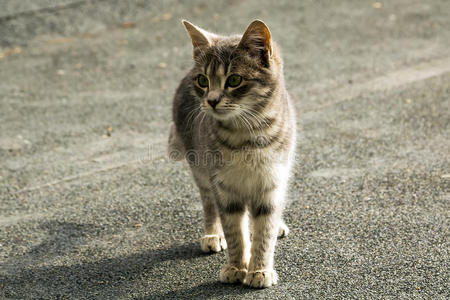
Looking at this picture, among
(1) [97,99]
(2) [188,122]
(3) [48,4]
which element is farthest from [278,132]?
(3) [48,4]

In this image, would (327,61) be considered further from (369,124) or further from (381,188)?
(381,188)

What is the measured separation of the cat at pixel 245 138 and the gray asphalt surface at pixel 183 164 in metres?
0.27

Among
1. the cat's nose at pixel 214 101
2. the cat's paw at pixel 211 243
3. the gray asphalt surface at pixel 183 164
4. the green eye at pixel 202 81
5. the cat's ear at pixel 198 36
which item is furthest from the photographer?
the cat's paw at pixel 211 243

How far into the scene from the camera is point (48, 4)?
352 inches

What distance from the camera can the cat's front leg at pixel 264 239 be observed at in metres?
3.86

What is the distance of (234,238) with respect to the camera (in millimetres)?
3932

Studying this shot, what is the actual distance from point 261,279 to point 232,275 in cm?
20

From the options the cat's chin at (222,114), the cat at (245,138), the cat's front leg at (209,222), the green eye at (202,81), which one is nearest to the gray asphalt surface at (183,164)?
the cat's front leg at (209,222)

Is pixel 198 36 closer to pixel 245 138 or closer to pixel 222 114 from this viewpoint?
pixel 222 114

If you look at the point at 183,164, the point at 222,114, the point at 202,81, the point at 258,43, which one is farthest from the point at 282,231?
the point at 183,164

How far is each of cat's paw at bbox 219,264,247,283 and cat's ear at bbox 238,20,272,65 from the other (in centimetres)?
131

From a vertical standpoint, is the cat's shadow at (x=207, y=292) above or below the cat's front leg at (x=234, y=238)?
below

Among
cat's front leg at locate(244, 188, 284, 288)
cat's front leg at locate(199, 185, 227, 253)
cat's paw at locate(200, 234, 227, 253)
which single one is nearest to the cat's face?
cat's front leg at locate(244, 188, 284, 288)

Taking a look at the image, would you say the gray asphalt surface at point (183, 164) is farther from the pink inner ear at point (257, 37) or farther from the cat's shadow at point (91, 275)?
the pink inner ear at point (257, 37)
